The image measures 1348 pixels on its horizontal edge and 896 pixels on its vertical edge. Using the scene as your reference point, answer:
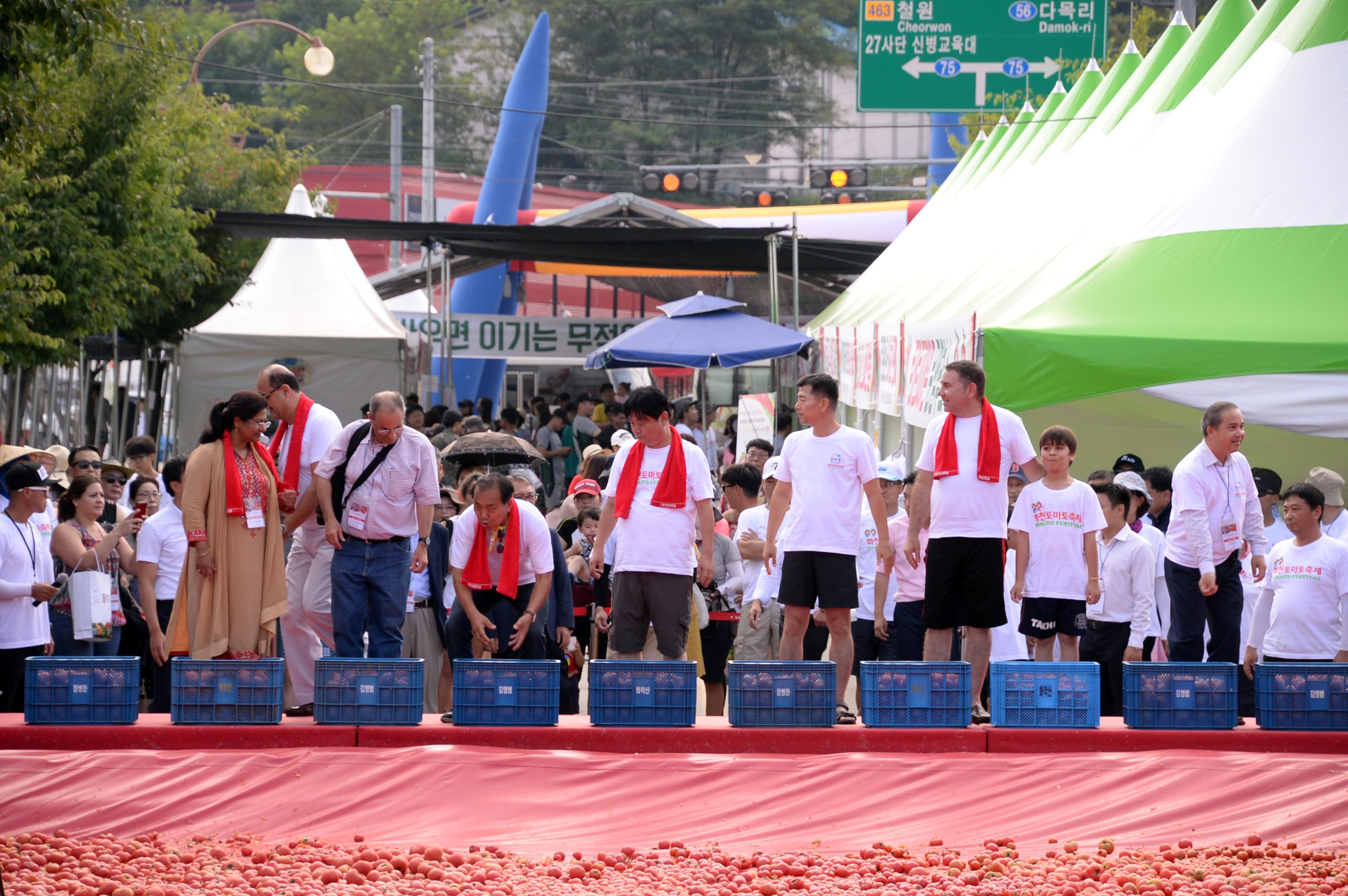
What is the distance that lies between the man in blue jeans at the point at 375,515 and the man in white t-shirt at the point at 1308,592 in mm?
4191

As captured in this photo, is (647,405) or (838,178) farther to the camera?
(838,178)

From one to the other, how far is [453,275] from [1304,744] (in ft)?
59.7

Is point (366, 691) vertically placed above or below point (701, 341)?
below

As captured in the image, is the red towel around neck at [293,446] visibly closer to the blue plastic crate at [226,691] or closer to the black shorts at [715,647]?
the blue plastic crate at [226,691]

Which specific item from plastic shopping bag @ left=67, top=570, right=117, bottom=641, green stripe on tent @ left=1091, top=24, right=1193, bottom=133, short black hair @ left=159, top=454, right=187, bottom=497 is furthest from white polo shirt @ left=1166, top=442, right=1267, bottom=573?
plastic shopping bag @ left=67, top=570, right=117, bottom=641

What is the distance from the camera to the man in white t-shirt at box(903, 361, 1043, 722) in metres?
7.12

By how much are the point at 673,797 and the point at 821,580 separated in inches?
51.4

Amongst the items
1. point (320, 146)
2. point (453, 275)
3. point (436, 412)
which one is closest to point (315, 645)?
point (436, 412)

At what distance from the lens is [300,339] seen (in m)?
19.4

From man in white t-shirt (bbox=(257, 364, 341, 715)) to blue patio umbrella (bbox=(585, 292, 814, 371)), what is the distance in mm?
7795

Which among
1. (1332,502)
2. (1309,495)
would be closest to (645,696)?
(1309,495)

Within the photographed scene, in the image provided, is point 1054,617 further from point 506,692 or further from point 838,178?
point 838,178

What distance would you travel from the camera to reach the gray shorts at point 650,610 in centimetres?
752

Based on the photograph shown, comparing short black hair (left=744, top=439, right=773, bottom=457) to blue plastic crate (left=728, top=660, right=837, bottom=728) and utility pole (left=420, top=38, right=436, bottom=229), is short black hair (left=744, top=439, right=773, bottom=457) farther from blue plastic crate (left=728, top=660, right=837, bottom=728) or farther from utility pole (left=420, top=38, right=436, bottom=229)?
utility pole (left=420, top=38, right=436, bottom=229)
